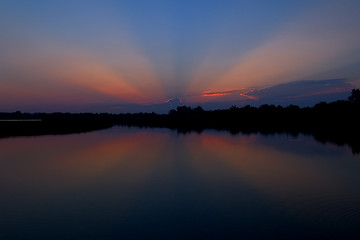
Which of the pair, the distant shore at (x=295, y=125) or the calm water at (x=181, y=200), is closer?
the calm water at (x=181, y=200)

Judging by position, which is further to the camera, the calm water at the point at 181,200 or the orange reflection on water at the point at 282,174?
the orange reflection on water at the point at 282,174

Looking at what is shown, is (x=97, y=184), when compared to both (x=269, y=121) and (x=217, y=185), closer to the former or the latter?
(x=217, y=185)

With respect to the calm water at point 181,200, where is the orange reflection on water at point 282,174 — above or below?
below

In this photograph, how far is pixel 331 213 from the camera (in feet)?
35.5

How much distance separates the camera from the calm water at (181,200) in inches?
374

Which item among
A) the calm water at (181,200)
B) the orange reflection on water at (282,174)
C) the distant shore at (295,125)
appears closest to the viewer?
the calm water at (181,200)

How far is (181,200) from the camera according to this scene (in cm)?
1338

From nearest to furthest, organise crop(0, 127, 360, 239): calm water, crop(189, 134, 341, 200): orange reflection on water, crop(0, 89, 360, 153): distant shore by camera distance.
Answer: crop(0, 127, 360, 239): calm water, crop(189, 134, 341, 200): orange reflection on water, crop(0, 89, 360, 153): distant shore

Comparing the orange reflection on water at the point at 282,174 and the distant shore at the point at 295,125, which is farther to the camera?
the distant shore at the point at 295,125

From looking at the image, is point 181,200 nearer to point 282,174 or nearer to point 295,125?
point 282,174

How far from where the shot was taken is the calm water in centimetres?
949

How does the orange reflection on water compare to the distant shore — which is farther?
the distant shore

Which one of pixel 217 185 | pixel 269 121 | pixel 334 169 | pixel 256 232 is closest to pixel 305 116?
pixel 269 121

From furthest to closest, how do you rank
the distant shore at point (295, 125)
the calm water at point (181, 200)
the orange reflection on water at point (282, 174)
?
the distant shore at point (295, 125), the orange reflection on water at point (282, 174), the calm water at point (181, 200)
